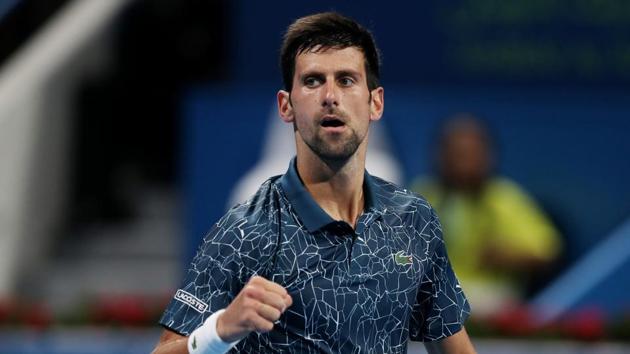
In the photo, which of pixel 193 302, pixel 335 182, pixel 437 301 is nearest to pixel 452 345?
pixel 437 301

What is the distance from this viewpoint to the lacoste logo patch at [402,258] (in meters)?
4.58

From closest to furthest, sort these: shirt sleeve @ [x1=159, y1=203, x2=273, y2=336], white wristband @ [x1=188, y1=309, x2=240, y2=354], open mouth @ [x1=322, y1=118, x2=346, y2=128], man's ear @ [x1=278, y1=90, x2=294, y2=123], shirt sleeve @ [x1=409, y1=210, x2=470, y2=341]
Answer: white wristband @ [x1=188, y1=309, x2=240, y2=354] < shirt sleeve @ [x1=159, y1=203, x2=273, y2=336] < open mouth @ [x1=322, y1=118, x2=346, y2=128] < man's ear @ [x1=278, y1=90, x2=294, y2=123] < shirt sleeve @ [x1=409, y1=210, x2=470, y2=341]

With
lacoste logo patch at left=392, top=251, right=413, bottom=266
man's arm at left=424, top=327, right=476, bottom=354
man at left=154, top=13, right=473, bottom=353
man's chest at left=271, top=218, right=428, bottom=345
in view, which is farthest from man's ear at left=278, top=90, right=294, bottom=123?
man's arm at left=424, top=327, right=476, bottom=354

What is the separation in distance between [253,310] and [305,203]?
0.53 m

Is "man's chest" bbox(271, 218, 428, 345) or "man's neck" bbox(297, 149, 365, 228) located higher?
"man's neck" bbox(297, 149, 365, 228)

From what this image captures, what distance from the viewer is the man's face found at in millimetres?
4441

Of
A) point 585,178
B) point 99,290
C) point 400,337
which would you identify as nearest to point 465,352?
point 400,337

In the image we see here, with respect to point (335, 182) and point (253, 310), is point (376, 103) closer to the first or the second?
point (335, 182)

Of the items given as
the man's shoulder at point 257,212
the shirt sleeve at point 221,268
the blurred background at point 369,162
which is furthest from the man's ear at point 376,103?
the blurred background at point 369,162

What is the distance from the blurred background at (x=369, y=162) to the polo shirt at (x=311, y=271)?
3.82m

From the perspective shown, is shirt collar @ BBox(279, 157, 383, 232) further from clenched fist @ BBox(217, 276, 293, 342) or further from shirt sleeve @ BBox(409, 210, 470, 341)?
clenched fist @ BBox(217, 276, 293, 342)

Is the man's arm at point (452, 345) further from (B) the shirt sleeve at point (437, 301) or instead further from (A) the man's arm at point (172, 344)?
(A) the man's arm at point (172, 344)

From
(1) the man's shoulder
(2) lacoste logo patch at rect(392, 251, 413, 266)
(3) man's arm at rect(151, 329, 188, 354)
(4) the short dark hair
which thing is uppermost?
(4) the short dark hair

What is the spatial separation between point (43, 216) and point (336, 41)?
30.2 feet
